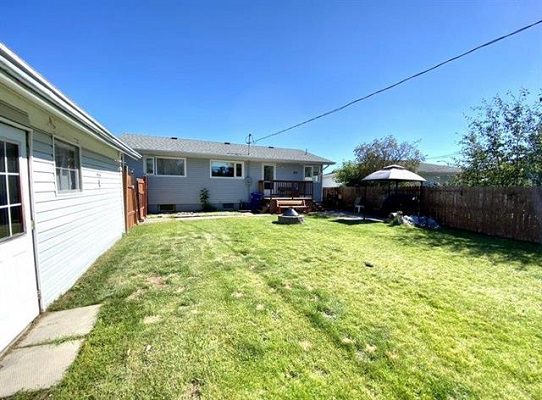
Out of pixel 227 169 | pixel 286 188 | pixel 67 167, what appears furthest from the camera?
pixel 286 188

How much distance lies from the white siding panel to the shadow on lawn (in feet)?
23.8

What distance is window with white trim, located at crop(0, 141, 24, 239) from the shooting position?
2516 mm

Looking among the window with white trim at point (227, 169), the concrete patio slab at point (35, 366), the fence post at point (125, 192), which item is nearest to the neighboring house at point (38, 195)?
the concrete patio slab at point (35, 366)

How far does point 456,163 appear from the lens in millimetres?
12734

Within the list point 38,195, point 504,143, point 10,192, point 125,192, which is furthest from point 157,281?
point 504,143

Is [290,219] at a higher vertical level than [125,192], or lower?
lower

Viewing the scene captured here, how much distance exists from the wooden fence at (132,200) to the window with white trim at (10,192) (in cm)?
596

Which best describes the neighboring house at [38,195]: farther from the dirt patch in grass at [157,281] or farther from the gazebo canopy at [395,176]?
the gazebo canopy at [395,176]

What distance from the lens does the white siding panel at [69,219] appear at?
10.8 feet

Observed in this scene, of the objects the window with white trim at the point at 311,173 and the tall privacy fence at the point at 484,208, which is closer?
the tall privacy fence at the point at 484,208

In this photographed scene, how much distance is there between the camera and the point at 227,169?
50.0ft

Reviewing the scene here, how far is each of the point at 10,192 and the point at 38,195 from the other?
566 millimetres

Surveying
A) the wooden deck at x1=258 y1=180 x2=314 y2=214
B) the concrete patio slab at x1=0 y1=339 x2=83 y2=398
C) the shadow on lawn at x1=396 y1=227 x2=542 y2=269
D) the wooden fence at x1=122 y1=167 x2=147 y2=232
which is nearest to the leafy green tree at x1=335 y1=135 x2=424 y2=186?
the wooden deck at x1=258 y1=180 x2=314 y2=214

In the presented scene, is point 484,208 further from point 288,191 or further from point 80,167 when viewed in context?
point 80,167
